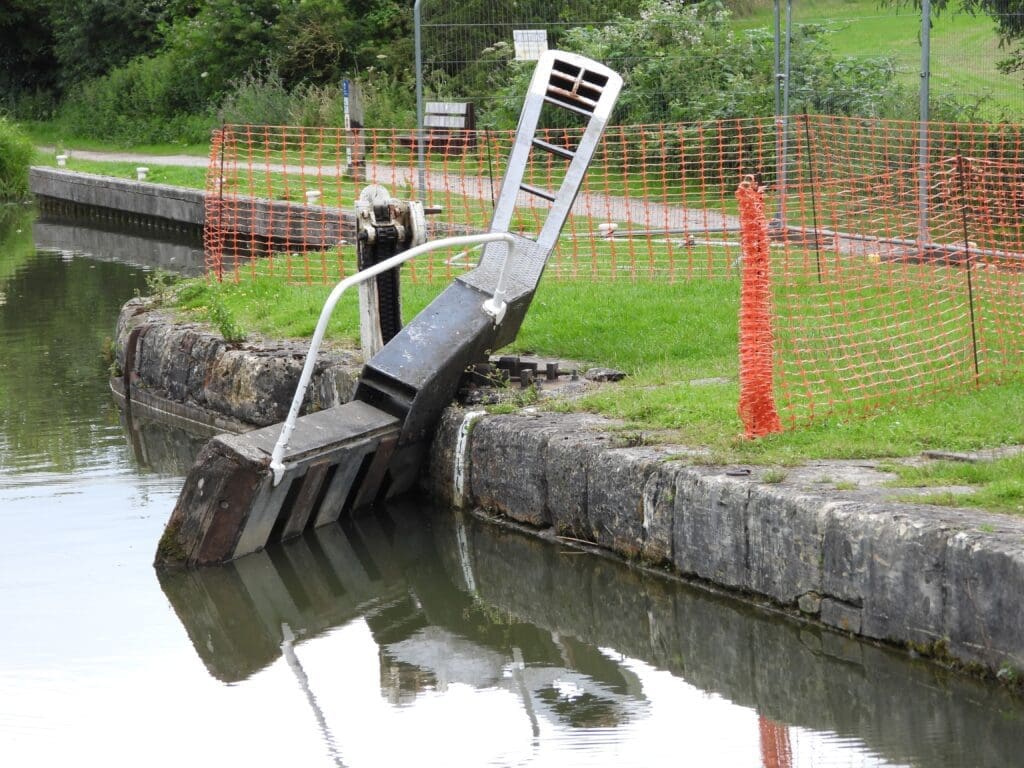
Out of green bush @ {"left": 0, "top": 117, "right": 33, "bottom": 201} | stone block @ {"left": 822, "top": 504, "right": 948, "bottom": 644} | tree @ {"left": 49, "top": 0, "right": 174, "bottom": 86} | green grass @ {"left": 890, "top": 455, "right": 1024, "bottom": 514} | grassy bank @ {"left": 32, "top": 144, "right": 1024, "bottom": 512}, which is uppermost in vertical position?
Answer: tree @ {"left": 49, "top": 0, "right": 174, "bottom": 86}

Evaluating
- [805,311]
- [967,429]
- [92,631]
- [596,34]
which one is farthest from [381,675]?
[596,34]

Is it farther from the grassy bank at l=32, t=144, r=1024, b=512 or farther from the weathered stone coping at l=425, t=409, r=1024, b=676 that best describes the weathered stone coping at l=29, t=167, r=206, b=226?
the weathered stone coping at l=425, t=409, r=1024, b=676

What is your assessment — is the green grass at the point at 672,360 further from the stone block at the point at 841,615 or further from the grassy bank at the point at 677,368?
the stone block at the point at 841,615

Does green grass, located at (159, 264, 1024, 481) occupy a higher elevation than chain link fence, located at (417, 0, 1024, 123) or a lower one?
lower

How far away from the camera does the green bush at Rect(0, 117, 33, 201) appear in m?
30.0

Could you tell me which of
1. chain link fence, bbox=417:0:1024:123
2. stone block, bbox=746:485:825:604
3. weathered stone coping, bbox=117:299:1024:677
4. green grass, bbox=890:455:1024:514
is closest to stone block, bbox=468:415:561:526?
weathered stone coping, bbox=117:299:1024:677

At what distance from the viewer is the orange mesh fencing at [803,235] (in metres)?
8.78

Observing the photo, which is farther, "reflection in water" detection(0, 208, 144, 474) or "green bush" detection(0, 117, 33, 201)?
"green bush" detection(0, 117, 33, 201)

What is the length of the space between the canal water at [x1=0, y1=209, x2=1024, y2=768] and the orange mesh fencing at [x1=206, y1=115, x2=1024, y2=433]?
1370 millimetres

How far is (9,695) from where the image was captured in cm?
664

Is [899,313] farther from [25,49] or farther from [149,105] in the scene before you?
[25,49]

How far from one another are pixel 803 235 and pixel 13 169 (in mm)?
22035

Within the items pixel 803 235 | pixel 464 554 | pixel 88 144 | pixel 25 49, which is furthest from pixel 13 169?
pixel 464 554

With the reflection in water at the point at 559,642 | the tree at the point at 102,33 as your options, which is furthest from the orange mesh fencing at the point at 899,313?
the tree at the point at 102,33
